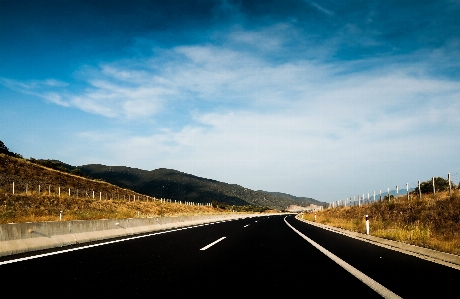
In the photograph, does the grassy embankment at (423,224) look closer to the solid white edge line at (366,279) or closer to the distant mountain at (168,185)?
the solid white edge line at (366,279)

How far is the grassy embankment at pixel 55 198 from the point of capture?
117 feet

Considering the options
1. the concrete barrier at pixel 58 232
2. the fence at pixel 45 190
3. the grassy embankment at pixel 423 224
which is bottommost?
the grassy embankment at pixel 423 224

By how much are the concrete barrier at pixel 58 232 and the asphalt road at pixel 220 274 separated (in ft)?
3.33

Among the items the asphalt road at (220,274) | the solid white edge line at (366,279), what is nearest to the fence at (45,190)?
the asphalt road at (220,274)

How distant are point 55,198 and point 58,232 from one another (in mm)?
33951

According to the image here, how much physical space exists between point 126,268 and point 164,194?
140097 mm

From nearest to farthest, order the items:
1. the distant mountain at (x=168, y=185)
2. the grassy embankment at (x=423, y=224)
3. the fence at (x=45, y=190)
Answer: the grassy embankment at (x=423, y=224) < the fence at (x=45, y=190) < the distant mountain at (x=168, y=185)

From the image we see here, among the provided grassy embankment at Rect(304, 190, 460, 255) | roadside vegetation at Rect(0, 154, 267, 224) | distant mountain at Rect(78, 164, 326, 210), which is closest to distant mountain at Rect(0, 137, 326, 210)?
distant mountain at Rect(78, 164, 326, 210)

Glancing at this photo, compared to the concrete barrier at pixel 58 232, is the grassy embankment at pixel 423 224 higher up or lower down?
lower down

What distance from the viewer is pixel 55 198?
43.1 m

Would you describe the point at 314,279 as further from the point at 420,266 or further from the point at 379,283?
the point at 420,266

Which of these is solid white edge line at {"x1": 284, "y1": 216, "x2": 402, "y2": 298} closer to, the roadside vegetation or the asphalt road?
the asphalt road

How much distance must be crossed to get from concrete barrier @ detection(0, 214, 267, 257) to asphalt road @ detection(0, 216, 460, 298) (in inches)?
40.0

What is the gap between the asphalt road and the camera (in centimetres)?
598
